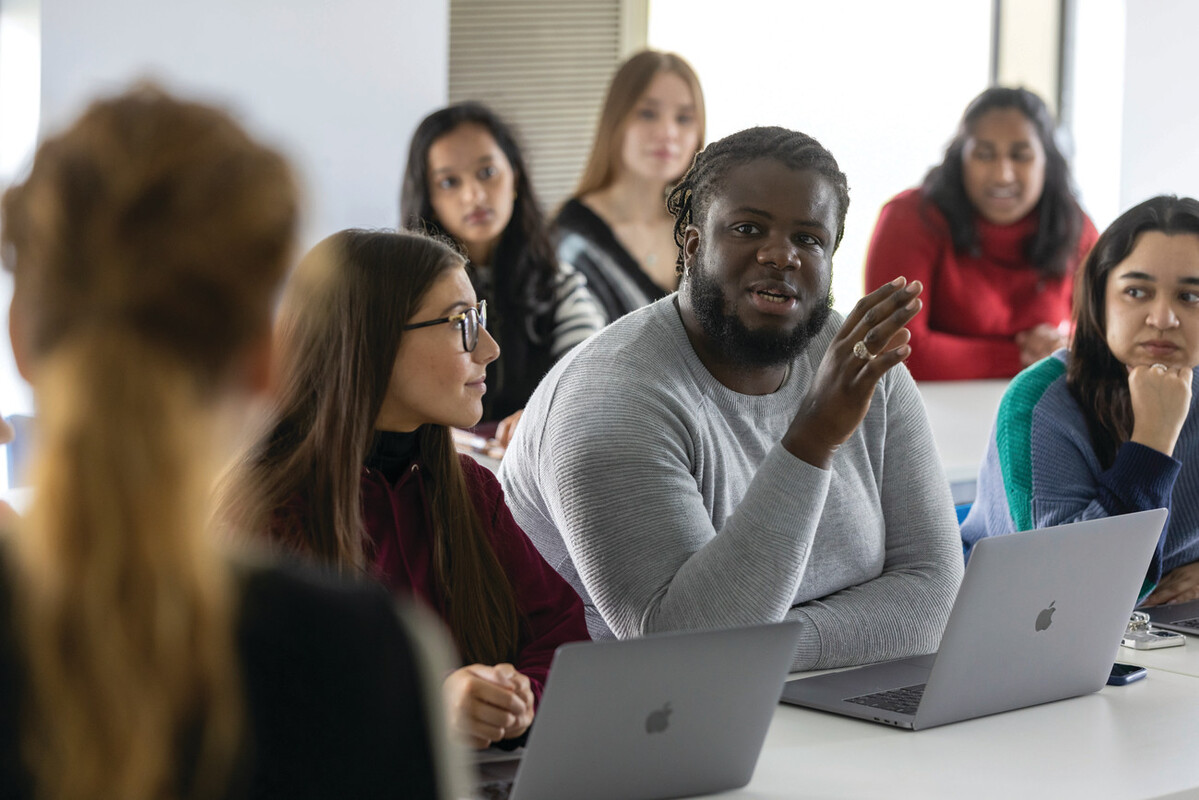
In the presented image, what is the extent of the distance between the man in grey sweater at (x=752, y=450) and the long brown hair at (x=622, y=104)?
179 centimetres

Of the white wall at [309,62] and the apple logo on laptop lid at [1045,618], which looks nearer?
the apple logo on laptop lid at [1045,618]

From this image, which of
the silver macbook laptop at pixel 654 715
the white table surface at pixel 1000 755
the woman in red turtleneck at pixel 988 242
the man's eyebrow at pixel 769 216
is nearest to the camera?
the silver macbook laptop at pixel 654 715

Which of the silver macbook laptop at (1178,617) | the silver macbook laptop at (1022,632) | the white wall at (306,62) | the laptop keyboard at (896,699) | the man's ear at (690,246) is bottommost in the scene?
the silver macbook laptop at (1178,617)

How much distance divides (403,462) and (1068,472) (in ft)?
3.86

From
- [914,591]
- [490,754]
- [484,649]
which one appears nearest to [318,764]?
[490,754]

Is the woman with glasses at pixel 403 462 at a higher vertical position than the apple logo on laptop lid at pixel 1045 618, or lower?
higher

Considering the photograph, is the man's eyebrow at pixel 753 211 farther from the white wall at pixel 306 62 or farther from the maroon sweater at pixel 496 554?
the white wall at pixel 306 62

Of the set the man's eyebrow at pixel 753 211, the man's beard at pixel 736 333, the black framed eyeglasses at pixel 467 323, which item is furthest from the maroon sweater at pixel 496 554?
the man's eyebrow at pixel 753 211

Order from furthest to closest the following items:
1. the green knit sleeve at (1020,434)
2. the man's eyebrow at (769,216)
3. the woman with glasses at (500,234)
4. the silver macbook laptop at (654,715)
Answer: the woman with glasses at (500,234)
the green knit sleeve at (1020,434)
the man's eyebrow at (769,216)
the silver macbook laptop at (654,715)

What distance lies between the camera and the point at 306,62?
3.30 metres

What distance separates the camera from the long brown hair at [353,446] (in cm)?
153

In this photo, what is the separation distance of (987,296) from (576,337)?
3.96 feet

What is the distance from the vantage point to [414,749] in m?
0.75

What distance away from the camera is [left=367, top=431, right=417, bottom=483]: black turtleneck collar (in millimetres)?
1680
